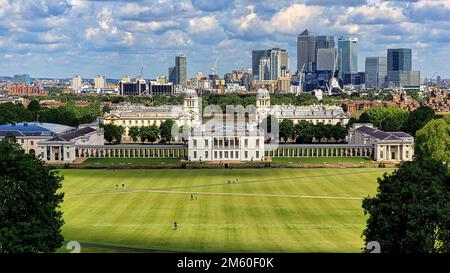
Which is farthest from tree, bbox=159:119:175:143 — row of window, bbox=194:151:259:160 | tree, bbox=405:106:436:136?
tree, bbox=405:106:436:136

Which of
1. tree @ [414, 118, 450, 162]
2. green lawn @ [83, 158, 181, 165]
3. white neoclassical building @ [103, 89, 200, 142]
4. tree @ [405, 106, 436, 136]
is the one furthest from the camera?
white neoclassical building @ [103, 89, 200, 142]

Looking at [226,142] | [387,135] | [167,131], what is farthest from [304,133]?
[167,131]

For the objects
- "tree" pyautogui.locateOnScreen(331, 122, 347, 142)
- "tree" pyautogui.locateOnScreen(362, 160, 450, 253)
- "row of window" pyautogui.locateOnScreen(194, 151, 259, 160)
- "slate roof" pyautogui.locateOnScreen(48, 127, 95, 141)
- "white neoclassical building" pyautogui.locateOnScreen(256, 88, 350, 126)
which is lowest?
"row of window" pyautogui.locateOnScreen(194, 151, 259, 160)

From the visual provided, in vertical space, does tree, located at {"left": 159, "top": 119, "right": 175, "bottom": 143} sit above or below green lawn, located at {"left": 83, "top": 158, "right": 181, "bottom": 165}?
above

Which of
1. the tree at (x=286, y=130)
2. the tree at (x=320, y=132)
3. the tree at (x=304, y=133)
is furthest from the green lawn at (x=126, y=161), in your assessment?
the tree at (x=320, y=132)

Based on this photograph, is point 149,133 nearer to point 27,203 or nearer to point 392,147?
point 392,147

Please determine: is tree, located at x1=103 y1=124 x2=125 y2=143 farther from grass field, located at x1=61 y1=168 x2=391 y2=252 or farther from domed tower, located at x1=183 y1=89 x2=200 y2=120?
grass field, located at x1=61 y1=168 x2=391 y2=252
